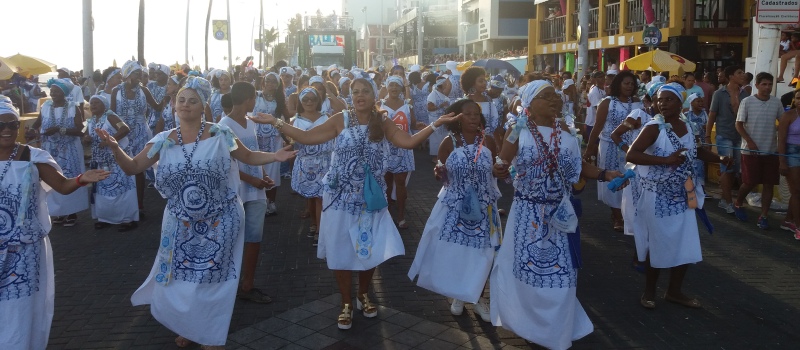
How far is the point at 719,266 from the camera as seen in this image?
779cm

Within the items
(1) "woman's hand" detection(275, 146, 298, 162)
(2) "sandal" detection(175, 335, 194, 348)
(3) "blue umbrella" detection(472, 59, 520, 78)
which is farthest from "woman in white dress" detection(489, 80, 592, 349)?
(3) "blue umbrella" detection(472, 59, 520, 78)

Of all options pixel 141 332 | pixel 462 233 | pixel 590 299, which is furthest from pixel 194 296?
pixel 590 299

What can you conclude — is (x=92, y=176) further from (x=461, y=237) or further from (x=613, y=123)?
(x=613, y=123)

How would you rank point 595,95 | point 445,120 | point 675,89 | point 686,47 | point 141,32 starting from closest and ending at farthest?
1. point 445,120
2. point 675,89
3. point 595,95
4. point 686,47
5. point 141,32

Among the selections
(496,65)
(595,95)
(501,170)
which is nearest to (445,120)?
(501,170)

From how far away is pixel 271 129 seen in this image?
1012 cm

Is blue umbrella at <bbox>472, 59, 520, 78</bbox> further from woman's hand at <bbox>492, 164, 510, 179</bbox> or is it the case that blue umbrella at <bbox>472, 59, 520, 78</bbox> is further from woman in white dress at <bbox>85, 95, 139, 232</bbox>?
woman's hand at <bbox>492, 164, 510, 179</bbox>

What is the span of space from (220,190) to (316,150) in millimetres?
3519

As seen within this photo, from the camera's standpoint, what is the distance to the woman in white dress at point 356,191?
19.4 feet

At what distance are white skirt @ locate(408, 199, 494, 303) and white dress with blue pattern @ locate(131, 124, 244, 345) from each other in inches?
63.6

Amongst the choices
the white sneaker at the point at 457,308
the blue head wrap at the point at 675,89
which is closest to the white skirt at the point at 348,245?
the white sneaker at the point at 457,308

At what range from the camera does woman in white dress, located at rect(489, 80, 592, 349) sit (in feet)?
16.9

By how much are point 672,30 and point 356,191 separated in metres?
19.7

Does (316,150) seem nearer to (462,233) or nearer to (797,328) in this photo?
(462,233)
